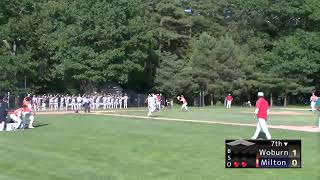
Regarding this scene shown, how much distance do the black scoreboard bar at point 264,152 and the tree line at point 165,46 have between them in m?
53.5

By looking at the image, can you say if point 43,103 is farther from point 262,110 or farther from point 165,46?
point 262,110

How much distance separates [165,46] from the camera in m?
91.5

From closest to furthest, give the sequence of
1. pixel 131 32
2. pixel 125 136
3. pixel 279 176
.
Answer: pixel 279 176 → pixel 125 136 → pixel 131 32

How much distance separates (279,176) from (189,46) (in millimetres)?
75284

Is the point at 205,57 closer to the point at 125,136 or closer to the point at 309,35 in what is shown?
the point at 309,35

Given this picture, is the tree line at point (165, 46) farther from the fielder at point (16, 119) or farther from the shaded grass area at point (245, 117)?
the fielder at point (16, 119)

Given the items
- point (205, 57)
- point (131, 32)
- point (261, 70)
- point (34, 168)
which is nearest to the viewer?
point (34, 168)

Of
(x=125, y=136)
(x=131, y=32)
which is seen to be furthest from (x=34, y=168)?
(x=131, y=32)

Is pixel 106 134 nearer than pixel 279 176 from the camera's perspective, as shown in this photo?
No

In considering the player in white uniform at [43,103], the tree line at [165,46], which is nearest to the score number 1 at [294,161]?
the player in white uniform at [43,103]

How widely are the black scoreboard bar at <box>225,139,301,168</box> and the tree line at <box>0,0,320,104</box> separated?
175 ft

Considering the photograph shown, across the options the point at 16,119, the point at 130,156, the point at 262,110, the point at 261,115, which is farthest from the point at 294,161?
the point at 16,119

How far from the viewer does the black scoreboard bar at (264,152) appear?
12328 millimetres

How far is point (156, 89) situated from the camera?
83.4m
